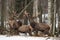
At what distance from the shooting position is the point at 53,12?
5.28ft

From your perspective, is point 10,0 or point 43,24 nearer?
point 43,24

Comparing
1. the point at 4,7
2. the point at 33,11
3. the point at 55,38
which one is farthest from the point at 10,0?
the point at 55,38

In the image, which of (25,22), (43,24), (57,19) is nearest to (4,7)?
(25,22)

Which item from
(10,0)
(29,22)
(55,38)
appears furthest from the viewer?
(10,0)

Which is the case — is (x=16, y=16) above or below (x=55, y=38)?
above

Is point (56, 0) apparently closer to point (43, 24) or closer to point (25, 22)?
point (43, 24)

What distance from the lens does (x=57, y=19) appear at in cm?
161

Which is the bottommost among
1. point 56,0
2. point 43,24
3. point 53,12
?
point 43,24

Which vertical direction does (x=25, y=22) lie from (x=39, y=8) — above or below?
below

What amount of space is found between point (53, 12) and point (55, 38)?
26 cm

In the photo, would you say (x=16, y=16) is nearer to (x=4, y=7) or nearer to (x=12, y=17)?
(x=12, y=17)

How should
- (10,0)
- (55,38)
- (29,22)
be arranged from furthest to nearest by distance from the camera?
(10,0)
(29,22)
(55,38)

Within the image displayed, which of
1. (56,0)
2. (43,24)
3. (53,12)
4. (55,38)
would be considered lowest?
(55,38)

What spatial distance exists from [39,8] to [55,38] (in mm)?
352
